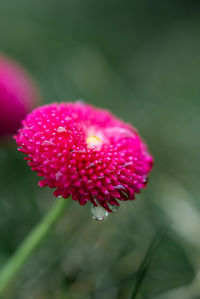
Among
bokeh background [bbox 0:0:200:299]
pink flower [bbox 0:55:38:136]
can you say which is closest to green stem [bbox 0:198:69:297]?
bokeh background [bbox 0:0:200:299]

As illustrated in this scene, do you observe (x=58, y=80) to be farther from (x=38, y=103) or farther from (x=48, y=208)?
(x=48, y=208)

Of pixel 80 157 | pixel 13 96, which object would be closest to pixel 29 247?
pixel 80 157

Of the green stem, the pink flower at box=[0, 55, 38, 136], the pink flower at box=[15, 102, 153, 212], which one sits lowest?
the green stem

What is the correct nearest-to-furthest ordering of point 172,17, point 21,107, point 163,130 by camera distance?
point 21,107
point 163,130
point 172,17

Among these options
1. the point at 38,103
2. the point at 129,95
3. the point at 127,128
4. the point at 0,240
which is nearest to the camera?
the point at 127,128

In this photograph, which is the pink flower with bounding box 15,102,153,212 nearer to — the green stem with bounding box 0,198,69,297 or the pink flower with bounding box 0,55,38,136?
the green stem with bounding box 0,198,69,297

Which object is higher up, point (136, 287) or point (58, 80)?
point (58, 80)

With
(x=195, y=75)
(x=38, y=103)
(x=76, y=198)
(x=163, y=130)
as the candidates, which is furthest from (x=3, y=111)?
(x=195, y=75)
